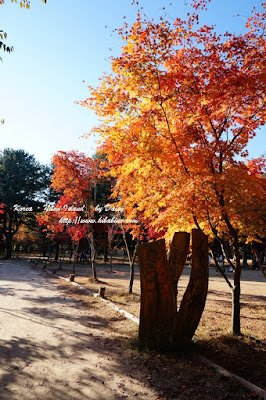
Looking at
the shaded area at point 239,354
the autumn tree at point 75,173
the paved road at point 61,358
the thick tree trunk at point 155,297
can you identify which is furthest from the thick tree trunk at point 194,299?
the autumn tree at point 75,173

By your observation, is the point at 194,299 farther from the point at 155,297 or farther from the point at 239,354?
the point at 239,354

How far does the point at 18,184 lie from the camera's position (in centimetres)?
3706

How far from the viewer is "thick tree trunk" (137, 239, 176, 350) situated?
5.82 m

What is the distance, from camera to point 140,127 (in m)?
6.65

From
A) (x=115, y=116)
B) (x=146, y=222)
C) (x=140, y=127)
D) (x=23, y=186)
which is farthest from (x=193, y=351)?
(x=23, y=186)

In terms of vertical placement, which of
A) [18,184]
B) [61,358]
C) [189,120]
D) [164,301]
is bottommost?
[61,358]

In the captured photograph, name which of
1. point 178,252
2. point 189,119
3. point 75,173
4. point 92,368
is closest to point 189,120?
point 189,119

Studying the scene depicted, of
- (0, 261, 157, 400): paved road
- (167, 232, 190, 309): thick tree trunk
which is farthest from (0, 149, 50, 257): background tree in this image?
(167, 232, 190, 309): thick tree trunk

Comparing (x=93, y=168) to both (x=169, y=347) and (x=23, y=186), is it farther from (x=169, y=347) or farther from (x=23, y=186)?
(x=23, y=186)

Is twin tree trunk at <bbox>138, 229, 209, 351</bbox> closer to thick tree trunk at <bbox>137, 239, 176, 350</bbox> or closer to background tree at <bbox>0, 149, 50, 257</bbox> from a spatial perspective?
thick tree trunk at <bbox>137, 239, 176, 350</bbox>

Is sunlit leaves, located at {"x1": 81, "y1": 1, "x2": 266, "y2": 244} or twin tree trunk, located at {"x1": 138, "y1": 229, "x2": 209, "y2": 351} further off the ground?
sunlit leaves, located at {"x1": 81, "y1": 1, "x2": 266, "y2": 244}

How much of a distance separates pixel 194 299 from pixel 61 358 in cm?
294

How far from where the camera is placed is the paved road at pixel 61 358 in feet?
13.6

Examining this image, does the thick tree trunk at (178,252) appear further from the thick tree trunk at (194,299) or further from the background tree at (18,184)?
the background tree at (18,184)
